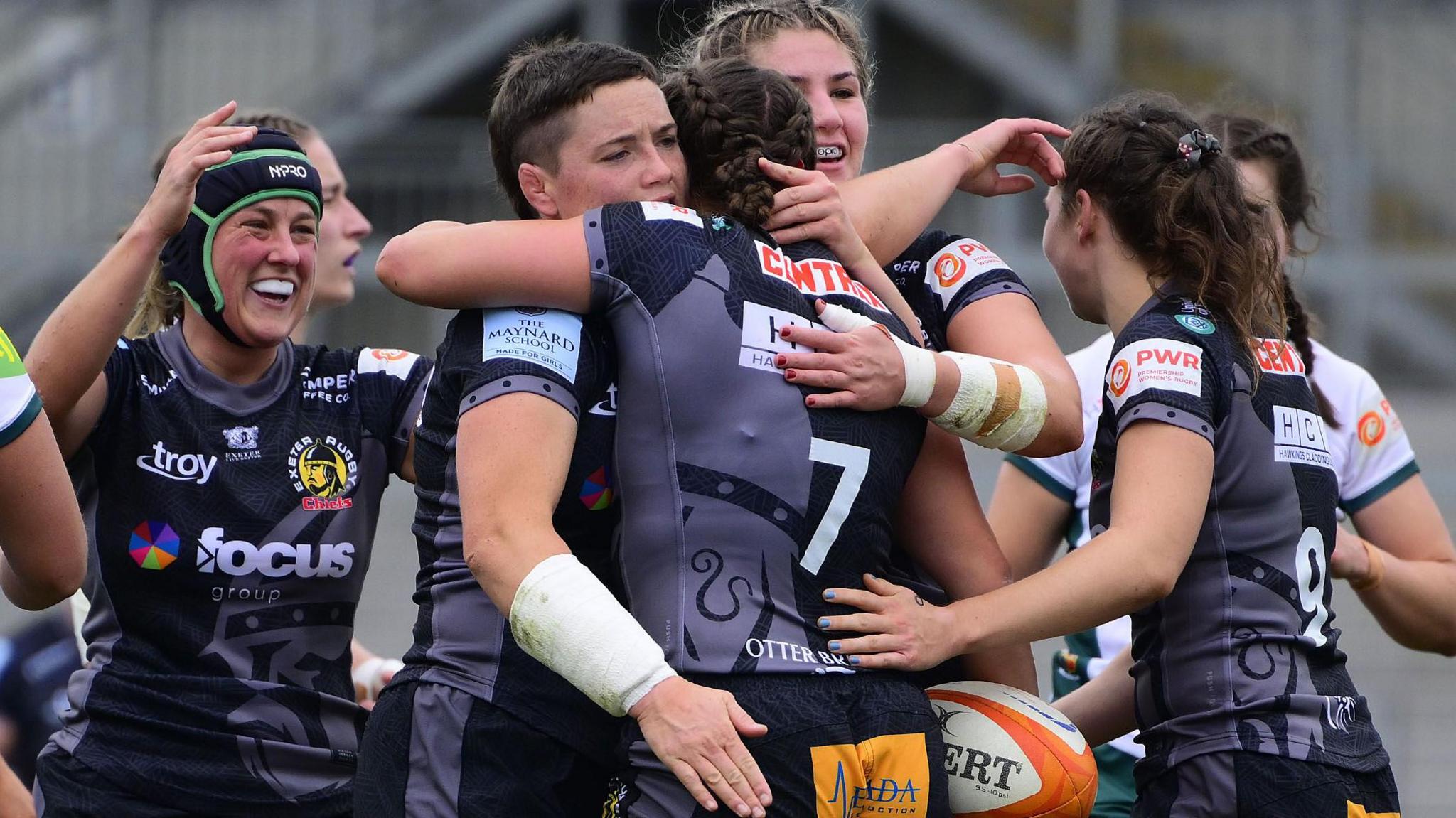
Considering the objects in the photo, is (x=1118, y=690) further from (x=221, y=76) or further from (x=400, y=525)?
(x=221, y=76)

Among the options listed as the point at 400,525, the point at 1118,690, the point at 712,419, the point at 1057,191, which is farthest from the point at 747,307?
the point at 400,525

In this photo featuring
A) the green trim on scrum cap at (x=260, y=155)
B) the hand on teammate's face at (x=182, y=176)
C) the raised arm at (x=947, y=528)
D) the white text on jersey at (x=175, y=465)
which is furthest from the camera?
the green trim on scrum cap at (x=260, y=155)

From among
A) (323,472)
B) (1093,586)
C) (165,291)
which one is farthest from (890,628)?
(165,291)

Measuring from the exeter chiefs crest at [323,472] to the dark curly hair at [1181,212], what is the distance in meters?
1.59

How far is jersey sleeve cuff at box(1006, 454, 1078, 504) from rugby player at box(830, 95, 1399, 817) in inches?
36.9

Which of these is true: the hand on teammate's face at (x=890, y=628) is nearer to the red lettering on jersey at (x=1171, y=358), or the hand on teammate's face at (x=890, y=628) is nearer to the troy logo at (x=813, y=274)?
the troy logo at (x=813, y=274)

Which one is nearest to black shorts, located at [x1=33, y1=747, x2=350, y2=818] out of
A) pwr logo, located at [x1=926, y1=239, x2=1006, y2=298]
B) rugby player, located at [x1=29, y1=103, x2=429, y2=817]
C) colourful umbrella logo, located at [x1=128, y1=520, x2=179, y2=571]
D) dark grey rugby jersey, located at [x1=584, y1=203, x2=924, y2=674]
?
rugby player, located at [x1=29, y1=103, x2=429, y2=817]

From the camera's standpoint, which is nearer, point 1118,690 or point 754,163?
point 754,163

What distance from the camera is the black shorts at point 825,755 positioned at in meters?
2.52

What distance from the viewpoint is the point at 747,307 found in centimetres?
268

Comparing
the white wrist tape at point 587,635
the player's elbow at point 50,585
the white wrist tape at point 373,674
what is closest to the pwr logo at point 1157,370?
the white wrist tape at point 587,635

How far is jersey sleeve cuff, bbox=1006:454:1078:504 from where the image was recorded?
4.11 metres

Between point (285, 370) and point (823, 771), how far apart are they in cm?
165

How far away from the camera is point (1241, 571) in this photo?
2.96 meters
